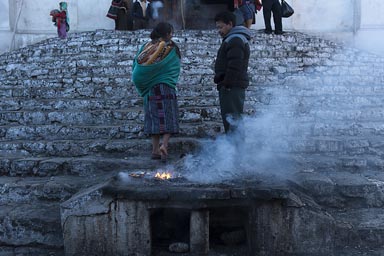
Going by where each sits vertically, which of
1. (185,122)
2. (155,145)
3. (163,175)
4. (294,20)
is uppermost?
(294,20)

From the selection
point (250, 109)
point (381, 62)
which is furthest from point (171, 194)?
point (381, 62)

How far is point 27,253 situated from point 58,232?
33 centimetres

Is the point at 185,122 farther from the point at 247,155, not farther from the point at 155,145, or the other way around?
the point at 247,155

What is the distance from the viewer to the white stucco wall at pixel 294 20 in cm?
1384

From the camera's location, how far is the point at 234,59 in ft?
14.0

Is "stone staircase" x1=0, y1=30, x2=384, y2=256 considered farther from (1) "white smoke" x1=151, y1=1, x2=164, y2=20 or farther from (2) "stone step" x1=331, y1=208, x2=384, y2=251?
(1) "white smoke" x1=151, y1=1, x2=164, y2=20

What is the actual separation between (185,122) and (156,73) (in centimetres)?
154

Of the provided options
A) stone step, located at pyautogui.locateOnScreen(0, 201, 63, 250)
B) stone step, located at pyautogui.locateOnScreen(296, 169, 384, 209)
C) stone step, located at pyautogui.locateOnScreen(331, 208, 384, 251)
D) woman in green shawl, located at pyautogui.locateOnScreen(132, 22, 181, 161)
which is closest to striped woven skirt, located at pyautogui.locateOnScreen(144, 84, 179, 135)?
woman in green shawl, located at pyautogui.locateOnScreen(132, 22, 181, 161)

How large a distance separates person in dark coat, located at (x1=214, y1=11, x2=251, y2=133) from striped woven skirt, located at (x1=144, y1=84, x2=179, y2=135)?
0.56 metres

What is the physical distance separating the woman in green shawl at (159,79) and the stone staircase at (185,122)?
0.43m

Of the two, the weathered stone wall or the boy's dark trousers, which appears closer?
the weathered stone wall

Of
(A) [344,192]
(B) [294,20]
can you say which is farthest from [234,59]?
(B) [294,20]

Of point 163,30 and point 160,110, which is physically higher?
point 163,30

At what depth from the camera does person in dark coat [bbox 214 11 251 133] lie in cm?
430
